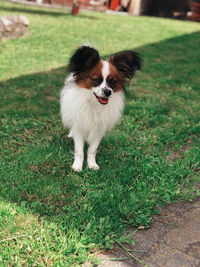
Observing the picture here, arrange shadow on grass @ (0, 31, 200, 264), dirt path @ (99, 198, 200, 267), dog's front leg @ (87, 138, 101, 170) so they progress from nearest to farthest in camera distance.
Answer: dirt path @ (99, 198, 200, 267), shadow on grass @ (0, 31, 200, 264), dog's front leg @ (87, 138, 101, 170)

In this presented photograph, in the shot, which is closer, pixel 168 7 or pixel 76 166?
pixel 76 166

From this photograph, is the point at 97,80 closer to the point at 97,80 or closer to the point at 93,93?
the point at 97,80

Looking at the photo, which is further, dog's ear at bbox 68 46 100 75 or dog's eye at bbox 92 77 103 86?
dog's eye at bbox 92 77 103 86

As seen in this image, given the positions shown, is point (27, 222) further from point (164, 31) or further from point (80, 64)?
point (164, 31)

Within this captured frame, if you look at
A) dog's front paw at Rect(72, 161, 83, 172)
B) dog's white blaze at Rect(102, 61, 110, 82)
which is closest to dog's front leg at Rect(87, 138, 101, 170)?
dog's front paw at Rect(72, 161, 83, 172)

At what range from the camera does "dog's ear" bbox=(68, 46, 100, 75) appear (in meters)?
2.62

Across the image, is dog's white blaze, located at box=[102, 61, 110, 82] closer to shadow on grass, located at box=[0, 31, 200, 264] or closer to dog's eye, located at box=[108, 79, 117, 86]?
dog's eye, located at box=[108, 79, 117, 86]

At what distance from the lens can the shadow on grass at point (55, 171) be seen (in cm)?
245

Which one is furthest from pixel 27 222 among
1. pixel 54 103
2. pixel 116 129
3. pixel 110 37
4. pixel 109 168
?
pixel 110 37

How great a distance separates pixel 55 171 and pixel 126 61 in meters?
1.19

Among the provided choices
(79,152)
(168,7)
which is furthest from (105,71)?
(168,7)

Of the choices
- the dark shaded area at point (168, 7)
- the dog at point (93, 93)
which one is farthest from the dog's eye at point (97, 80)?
the dark shaded area at point (168, 7)

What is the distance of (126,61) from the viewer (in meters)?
2.84

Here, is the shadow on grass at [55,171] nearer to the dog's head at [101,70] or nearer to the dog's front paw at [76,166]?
the dog's front paw at [76,166]
